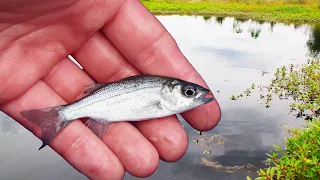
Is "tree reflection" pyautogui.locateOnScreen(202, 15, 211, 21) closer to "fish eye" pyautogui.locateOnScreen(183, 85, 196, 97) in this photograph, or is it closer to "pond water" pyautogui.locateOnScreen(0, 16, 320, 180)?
"pond water" pyautogui.locateOnScreen(0, 16, 320, 180)

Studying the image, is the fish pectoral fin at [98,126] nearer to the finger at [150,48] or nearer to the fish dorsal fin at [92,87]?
the fish dorsal fin at [92,87]

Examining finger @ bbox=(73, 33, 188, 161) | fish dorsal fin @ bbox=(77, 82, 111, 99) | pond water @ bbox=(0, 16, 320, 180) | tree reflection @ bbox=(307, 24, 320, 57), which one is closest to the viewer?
fish dorsal fin @ bbox=(77, 82, 111, 99)

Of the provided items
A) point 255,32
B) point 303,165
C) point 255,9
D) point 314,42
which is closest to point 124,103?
point 303,165

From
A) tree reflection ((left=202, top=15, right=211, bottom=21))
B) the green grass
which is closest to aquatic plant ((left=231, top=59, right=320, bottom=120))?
tree reflection ((left=202, top=15, right=211, bottom=21))

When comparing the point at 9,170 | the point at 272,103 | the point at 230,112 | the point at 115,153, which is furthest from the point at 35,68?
the point at 272,103

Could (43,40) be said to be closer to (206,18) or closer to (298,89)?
(298,89)

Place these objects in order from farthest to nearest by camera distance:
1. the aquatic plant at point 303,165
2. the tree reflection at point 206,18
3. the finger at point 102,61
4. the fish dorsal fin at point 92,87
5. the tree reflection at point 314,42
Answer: the tree reflection at point 206,18, the tree reflection at point 314,42, the aquatic plant at point 303,165, the finger at point 102,61, the fish dorsal fin at point 92,87

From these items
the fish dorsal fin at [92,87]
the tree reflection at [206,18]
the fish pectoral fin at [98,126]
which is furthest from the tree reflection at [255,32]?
the fish pectoral fin at [98,126]

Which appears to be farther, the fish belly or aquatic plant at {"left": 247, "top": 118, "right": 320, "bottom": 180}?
aquatic plant at {"left": 247, "top": 118, "right": 320, "bottom": 180}
